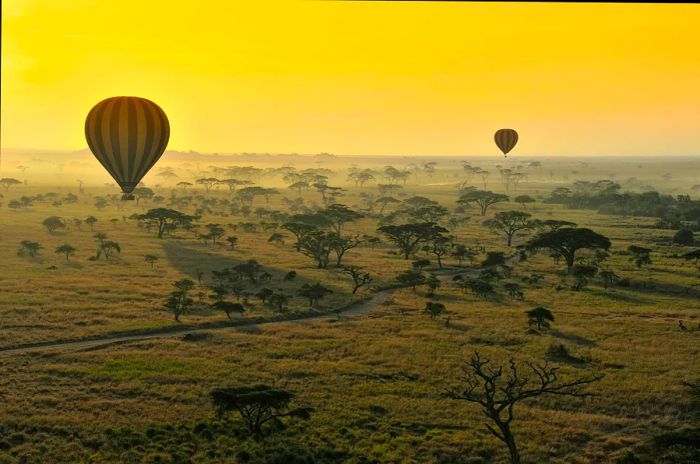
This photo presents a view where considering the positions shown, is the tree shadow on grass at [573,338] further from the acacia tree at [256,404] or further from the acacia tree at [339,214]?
the acacia tree at [339,214]

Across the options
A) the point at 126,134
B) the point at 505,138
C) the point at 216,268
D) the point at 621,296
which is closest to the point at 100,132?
the point at 126,134

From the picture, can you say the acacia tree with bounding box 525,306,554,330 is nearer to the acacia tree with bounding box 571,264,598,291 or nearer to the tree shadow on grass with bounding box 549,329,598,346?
the tree shadow on grass with bounding box 549,329,598,346

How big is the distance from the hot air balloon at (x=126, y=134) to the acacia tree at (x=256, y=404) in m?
19.0

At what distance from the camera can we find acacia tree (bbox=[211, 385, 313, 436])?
23125 millimetres

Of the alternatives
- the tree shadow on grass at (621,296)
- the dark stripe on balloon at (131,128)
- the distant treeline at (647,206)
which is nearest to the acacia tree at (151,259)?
the dark stripe on balloon at (131,128)

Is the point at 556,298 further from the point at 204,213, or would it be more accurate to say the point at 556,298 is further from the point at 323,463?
the point at 204,213

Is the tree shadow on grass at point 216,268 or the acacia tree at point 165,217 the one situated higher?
the acacia tree at point 165,217

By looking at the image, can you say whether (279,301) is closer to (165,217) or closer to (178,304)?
(178,304)

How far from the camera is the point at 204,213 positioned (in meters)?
111

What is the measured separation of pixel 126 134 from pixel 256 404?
73.4 feet

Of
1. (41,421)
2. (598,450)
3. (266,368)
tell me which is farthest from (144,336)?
(598,450)

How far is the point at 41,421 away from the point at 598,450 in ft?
69.9

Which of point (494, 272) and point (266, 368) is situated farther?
point (494, 272)

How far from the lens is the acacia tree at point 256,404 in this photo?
75.9 feet
